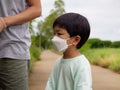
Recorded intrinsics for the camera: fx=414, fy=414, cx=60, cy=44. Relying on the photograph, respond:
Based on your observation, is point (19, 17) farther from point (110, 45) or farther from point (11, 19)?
point (110, 45)

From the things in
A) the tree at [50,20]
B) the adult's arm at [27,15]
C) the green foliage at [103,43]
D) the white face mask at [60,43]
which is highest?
the adult's arm at [27,15]

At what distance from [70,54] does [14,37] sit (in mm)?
427

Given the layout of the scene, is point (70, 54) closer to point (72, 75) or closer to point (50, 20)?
point (72, 75)

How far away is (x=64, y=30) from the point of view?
2.85m

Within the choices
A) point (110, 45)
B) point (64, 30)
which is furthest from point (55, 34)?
point (110, 45)

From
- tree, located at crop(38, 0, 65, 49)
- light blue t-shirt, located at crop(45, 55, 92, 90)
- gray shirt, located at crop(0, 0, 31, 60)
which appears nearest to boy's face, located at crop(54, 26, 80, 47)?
light blue t-shirt, located at crop(45, 55, 92, 90)

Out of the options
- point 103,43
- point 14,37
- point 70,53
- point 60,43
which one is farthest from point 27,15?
point 103,43

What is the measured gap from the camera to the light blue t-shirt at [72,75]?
8.90 feet

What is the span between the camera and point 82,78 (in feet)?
8.91

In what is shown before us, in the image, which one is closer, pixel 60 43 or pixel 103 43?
pixel 60 43

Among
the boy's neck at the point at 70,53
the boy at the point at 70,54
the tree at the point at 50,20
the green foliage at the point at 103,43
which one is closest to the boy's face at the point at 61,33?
the boy at the point at 70,54

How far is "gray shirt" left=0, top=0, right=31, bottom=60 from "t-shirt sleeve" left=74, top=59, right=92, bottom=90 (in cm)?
35

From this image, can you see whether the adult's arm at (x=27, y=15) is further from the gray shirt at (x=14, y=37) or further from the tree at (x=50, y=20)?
the tree at (x=50, y=20)

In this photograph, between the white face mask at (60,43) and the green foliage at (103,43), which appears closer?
the white face mask at (60,43)
